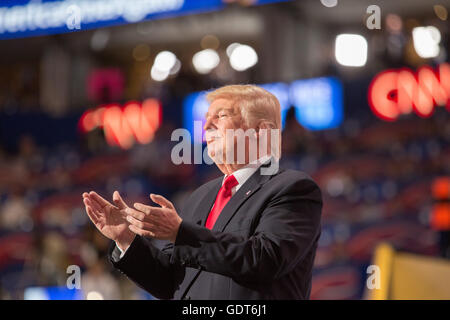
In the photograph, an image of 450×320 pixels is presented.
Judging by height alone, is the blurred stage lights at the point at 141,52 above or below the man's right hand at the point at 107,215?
above

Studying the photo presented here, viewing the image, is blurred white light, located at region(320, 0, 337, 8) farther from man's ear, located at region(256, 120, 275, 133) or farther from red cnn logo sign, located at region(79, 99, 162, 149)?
man's ear, located at region(256, 120, 275, 133)

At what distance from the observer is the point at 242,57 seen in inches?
412

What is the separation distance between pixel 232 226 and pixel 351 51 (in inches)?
293

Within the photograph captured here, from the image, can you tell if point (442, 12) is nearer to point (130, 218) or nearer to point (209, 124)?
point (209, 124)

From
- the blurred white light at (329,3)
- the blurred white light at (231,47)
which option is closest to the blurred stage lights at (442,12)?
the blurred white light at (329,3)

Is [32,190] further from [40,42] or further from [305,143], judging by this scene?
[40,42]

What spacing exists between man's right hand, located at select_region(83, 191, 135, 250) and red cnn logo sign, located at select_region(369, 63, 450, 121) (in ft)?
16.3

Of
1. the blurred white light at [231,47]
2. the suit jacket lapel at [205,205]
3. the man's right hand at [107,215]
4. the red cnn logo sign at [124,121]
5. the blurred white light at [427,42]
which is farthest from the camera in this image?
the blurred white light at [231,47]

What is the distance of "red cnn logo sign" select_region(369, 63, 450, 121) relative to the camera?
6.16 metres

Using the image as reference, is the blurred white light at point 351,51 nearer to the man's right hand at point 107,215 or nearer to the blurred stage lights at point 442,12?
the blurred stage lights at point 442,12

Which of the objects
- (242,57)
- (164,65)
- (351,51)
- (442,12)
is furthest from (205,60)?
(442,12)

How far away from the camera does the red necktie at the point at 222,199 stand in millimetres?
1620

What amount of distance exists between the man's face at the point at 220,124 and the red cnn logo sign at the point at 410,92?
15.8 feet
